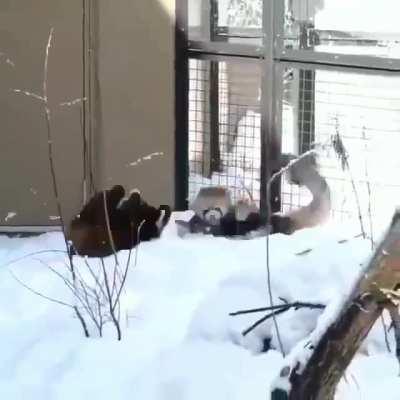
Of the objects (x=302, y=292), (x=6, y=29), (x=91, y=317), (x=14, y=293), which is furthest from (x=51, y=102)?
(x=302, y=292)

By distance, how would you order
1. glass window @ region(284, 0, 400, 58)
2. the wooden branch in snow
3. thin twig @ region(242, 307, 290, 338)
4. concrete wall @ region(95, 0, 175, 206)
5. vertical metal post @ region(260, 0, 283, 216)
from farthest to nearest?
concrete wall @ region(95, 0, 175, 206) → vertical metal post @ region(260, 0, 283, 216) → glass window @ region(284, 0, 400, 58) → thin twig @ region(242, 307, 290, 338) → the wooden branch in snow

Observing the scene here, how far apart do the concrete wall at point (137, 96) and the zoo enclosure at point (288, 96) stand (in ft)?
0.21

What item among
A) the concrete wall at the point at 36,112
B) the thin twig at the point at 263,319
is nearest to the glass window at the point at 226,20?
the concrete wall at the point at 36,112

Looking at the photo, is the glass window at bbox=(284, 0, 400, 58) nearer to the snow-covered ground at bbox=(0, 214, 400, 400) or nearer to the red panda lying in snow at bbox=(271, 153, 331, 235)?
the red panda lying in snow at bbox=(271, 153, 331, 235)

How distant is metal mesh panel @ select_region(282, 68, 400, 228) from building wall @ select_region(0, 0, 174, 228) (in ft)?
1.76

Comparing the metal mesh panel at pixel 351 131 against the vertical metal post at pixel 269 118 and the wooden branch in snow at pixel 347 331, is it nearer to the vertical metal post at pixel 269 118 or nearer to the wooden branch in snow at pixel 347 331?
the vertical metal post at pixel 269 118

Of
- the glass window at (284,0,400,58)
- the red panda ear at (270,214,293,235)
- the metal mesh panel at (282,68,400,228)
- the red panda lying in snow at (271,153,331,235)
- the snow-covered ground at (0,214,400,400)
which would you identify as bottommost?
the snow-covered ground at (0,214,400,400)

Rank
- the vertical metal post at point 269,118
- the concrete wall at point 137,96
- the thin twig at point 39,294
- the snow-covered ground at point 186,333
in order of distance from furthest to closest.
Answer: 1. the concrete wall at point 137,96
2. the vertical metal post at point 269,118
3. the thin twig at point 39,294
4. the snow-covered ground at point 186,333

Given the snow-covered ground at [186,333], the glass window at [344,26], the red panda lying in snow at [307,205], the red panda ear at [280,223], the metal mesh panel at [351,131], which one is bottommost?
the snow-covered ground at [186,333]

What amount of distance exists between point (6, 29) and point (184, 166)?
0.92 meters

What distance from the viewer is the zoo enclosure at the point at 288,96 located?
3.98m

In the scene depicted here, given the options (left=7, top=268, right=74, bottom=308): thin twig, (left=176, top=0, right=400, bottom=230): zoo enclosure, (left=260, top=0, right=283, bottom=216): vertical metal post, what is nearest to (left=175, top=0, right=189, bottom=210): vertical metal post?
(left=176, top=0, right=400, bottom=230): zoo enclosure

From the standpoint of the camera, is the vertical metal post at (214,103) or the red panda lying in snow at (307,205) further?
the vertical metal post at (214,103)

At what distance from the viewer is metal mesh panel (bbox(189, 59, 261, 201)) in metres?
4.24
